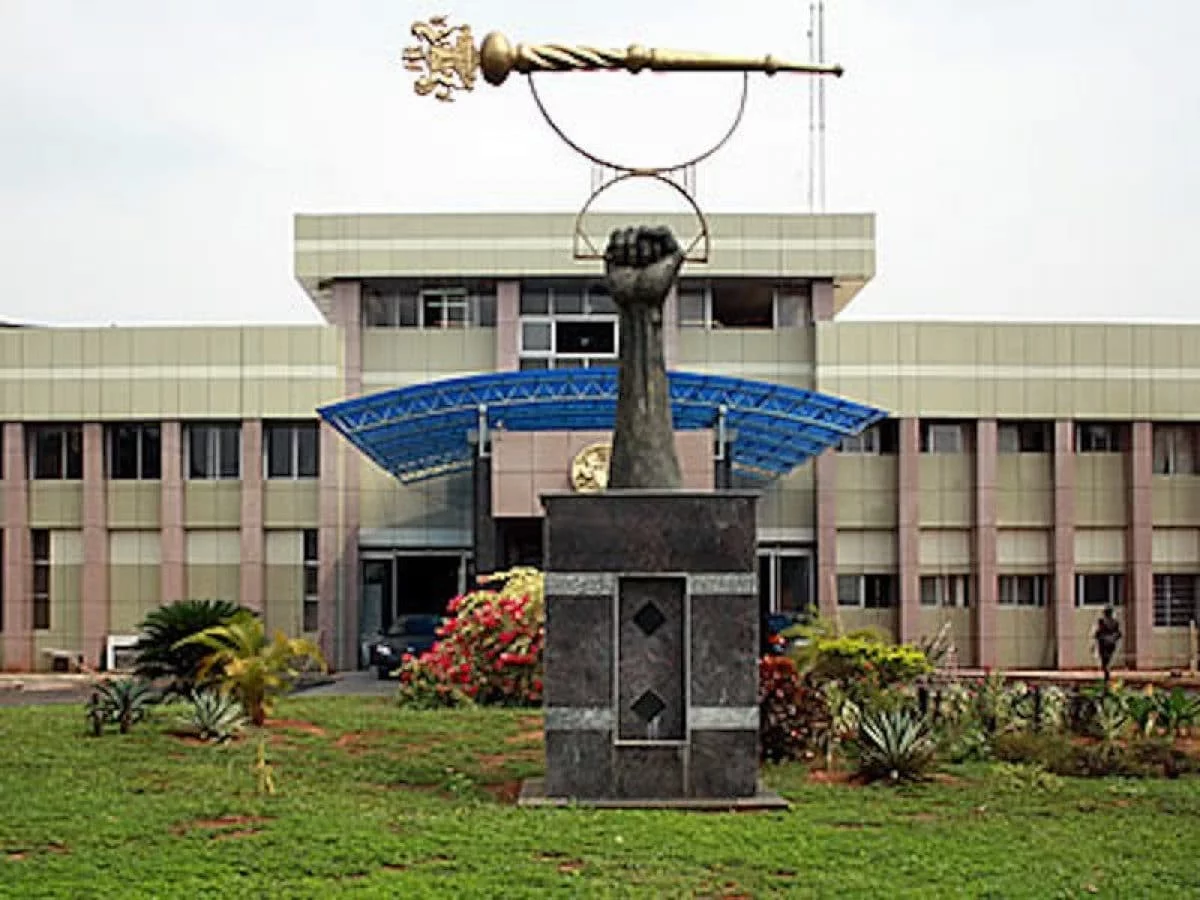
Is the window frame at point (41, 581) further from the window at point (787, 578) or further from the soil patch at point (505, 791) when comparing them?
the soil patch at point (505, 791)

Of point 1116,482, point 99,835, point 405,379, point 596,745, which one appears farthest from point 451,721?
point 1116,482

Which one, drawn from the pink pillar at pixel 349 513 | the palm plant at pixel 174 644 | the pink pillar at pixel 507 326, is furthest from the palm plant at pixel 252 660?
the pink pillar at pixel 507 326

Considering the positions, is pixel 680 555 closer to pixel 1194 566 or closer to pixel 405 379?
pixel 405 379

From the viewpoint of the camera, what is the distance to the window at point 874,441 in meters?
33.3

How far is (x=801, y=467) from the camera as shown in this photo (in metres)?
33.5

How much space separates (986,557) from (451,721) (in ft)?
57.6

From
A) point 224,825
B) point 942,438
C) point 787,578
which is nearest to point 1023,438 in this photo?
point 942,438

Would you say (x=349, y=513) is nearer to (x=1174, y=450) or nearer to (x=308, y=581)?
(x=308, y=581)

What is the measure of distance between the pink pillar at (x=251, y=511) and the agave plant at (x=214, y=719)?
1710 cm

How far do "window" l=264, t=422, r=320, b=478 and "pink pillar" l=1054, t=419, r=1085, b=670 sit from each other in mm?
15998

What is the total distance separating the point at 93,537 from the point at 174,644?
15894mm

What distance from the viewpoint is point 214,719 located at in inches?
612

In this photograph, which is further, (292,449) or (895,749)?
(292,449)

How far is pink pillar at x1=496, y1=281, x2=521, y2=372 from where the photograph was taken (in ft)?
108
